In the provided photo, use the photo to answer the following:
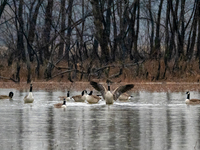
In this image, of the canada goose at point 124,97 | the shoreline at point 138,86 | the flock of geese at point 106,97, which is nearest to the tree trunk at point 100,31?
the shoreline at point 138,86

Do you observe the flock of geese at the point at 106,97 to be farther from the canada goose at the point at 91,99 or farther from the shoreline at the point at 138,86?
the shoreline at the point at 138,86

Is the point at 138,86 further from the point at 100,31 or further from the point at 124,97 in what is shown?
the point at 100,31

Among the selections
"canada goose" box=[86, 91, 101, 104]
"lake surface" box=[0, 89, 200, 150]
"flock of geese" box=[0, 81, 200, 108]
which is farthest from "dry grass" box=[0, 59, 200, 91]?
"lake surface" box=[0, 89, 200, 150]

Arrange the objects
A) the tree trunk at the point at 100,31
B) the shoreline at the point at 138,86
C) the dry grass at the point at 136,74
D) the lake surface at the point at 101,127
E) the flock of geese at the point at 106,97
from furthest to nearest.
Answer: the tree trunk at the point at 100,31 → the dry grass at the point at 136,74 → the shoreline at the point at 138,86 → the flock of geese at the point at 106,97 → the lake surface at the point at 101,127

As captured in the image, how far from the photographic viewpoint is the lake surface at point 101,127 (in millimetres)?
9289

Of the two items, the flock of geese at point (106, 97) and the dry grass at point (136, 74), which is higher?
the dry grass at point (136, 74)

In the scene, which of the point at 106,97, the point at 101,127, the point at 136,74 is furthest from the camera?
the point at 136,74

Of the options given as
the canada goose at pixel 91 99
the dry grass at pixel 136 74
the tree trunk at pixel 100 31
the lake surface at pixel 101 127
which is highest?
the tree trunk at pixel 100 31

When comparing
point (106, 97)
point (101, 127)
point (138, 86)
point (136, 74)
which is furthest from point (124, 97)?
point (136, 74)

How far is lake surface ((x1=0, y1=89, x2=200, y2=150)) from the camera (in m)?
9.29

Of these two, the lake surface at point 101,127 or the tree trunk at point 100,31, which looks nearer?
the lake surface at point 101,127

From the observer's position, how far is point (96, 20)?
3469 centimetres

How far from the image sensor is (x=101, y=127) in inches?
459

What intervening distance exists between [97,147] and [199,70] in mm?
23620
